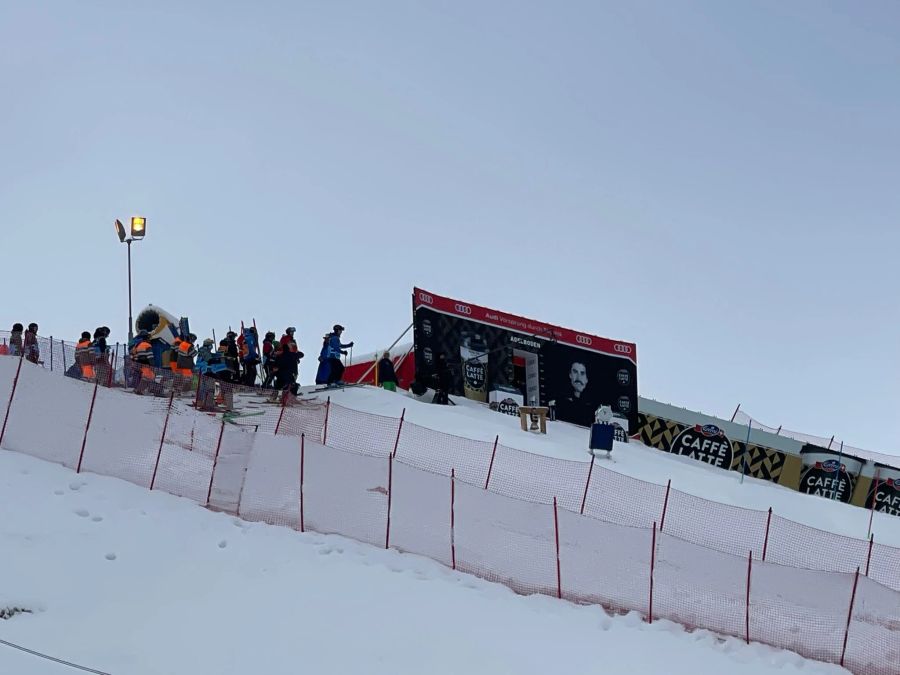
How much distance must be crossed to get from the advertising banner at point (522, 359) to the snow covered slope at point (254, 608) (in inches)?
536

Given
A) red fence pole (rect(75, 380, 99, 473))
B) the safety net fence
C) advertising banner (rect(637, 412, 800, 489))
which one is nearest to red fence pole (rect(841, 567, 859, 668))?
the safety net fence

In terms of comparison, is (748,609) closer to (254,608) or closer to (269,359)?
(254,608)

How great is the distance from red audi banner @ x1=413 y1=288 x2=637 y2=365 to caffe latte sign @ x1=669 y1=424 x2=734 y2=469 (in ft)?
9.66

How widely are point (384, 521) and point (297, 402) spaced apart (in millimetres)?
7411

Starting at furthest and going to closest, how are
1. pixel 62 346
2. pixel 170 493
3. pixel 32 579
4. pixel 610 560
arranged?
pixel 62 346, pixel 170 493, pixel 610 560, pixel 32 579

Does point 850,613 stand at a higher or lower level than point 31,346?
lower

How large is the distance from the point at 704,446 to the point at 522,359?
703 centimetres


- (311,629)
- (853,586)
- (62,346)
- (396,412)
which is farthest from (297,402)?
(853,586)

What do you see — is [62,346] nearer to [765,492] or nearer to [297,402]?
[297,402]

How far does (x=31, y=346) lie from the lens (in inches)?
834

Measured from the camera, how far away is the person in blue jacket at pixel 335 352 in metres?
25.8

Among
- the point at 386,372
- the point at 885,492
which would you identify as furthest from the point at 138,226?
the point at 885,492

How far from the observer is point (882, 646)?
14570 millimetres

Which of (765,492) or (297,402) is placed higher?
(297,402)
